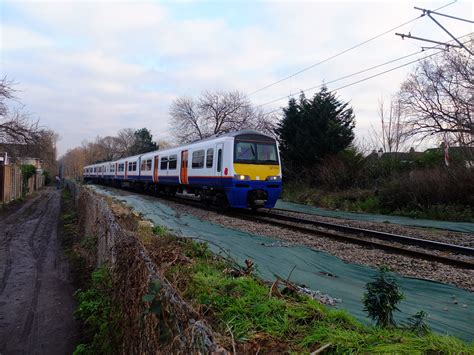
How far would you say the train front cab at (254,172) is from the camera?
14766 millimetres

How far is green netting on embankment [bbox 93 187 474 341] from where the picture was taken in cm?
441

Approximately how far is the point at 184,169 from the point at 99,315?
1432cm

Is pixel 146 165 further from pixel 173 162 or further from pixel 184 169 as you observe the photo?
pixel 184 169

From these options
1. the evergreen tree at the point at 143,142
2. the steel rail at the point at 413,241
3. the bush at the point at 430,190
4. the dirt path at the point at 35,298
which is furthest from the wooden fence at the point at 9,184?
the evergreen tree at the point at 143,142

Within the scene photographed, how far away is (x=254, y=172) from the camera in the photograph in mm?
15086

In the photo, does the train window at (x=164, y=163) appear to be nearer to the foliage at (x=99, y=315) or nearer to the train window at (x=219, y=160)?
the train window at (x=219, y=160)

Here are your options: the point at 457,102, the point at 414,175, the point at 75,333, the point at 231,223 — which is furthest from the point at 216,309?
Answer: the point at 457,102

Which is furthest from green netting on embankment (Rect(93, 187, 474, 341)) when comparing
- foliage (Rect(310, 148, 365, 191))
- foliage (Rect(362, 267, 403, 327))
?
foliage (Rect(310, 148, 365, 191))

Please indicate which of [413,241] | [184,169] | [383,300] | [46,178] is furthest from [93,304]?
[46,178]

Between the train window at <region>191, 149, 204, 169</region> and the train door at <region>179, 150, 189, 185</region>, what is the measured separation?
97cm

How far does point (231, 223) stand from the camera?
41.1ft

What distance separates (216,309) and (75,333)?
284 cm

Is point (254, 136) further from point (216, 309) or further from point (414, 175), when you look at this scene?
point (216, 309)

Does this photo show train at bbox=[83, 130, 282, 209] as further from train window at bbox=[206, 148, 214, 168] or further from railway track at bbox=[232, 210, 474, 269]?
railway track at bbox=[232, 210, 474, 269]
